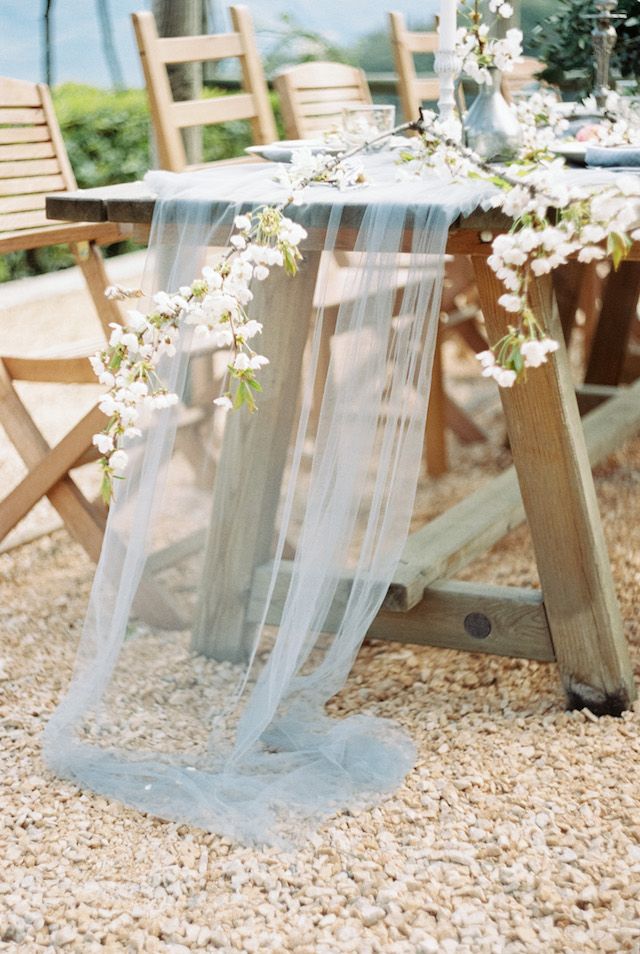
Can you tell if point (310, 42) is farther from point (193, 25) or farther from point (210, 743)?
point (210, 743)

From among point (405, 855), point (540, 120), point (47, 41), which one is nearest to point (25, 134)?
point (540, 120)

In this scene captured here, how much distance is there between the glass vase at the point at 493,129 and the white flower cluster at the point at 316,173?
0.31 m

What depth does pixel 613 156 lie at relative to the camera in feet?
7.01

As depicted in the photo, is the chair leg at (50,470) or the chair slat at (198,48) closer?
the chair leg at (50,470)

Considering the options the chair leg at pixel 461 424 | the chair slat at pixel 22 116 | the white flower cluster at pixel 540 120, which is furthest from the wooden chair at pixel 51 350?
the chair leg at pixel 461 424

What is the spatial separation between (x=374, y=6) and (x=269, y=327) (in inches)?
228

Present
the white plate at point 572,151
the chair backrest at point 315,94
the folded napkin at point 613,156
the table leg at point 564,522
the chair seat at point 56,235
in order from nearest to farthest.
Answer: the table leg at point 564,522 → the folded napkin at point 613,156 → the white plate at point 572,151 → the chair seat at point 56,235 → the chair backrest at point 315,94

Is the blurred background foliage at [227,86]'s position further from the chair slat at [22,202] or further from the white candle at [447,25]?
the chair slat at [22,202]

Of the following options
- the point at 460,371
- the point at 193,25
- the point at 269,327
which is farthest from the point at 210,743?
the point at 460,371

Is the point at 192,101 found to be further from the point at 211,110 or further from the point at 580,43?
the point at 580,43

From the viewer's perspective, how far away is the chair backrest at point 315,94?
3150 millimetres

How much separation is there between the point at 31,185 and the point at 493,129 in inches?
48.3

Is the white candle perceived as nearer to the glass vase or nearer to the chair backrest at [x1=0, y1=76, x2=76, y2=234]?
the glass vase

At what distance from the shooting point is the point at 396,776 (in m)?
1.96
